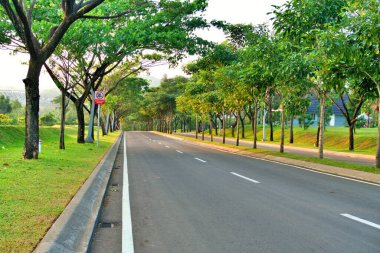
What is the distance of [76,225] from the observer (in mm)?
5680

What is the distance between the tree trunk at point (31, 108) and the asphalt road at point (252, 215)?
446 cm

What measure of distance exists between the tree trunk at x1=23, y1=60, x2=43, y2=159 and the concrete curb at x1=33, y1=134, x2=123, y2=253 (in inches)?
233

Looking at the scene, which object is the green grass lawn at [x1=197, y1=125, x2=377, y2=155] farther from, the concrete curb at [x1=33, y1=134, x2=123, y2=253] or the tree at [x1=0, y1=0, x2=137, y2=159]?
the concrete curb at [x1=33, y1=134, x2=123, y2=253]

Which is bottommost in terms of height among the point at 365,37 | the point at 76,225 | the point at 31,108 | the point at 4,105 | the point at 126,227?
the point at 126,227

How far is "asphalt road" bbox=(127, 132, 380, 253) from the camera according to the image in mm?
5191

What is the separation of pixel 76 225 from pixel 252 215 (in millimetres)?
3203

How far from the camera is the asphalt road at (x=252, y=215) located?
519cm

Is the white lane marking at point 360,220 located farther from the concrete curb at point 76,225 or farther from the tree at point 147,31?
the tree at point 147,31

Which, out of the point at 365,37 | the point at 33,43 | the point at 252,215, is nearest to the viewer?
the point at 252,215

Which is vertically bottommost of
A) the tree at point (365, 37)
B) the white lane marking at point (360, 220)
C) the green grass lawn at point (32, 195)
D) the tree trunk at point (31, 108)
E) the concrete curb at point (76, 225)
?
the white lane marking at point (360, 220)

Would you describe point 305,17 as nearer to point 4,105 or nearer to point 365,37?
point 365,37

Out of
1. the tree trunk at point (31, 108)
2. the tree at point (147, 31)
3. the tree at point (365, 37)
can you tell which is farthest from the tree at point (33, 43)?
the tree at point (365, 37)

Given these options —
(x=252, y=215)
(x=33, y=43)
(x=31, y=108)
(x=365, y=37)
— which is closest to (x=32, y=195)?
(x=252, y=215)

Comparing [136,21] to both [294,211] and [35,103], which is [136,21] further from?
→ [294,211]
